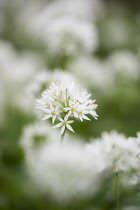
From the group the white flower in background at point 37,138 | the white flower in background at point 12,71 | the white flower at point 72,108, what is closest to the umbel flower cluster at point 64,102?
the white flower at point 72,108

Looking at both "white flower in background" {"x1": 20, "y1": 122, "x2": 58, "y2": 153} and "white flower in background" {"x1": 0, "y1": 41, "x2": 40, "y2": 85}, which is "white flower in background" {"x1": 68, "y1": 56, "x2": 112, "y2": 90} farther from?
"white flower in background" {"x1": 20, "y1": 122, "x2": 58, "y2": 153}

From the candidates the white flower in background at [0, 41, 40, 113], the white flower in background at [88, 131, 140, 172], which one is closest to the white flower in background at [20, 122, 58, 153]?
the white flower in background at [88, 131, 140, 172]

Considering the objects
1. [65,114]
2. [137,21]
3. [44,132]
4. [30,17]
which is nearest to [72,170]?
[65,114]

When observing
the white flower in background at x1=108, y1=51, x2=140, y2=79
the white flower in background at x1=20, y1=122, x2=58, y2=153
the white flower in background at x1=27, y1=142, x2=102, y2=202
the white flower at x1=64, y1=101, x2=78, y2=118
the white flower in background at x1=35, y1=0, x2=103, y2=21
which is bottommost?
the white flower in background at x1=27, y1=142, x2=102, y2=202

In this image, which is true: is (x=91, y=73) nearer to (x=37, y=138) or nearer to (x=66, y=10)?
(x=66, y=10)

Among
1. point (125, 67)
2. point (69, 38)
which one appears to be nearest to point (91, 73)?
point (125, 67)

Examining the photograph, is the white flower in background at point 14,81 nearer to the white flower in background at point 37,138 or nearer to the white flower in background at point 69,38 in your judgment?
the white flower in background at point 69,38


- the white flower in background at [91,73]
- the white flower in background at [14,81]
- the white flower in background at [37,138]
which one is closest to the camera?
the white flower in background at [37,138]

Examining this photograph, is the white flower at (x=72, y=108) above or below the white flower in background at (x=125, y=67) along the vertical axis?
below
